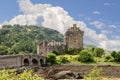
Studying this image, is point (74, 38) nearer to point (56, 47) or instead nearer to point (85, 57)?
point (56, 47)

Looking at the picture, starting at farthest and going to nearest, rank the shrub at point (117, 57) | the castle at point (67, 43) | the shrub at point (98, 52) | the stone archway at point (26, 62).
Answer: the castle at point (67, 43), the shrub at point (98, 52), the stone archway at point (26, 62), the shrub at point (117, 57)

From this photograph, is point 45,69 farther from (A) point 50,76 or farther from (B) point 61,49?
(B) point 61,49

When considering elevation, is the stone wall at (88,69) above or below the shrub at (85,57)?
below

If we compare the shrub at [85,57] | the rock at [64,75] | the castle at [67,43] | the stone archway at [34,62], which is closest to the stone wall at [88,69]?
the shrub at [85,57]

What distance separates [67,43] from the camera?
471ft

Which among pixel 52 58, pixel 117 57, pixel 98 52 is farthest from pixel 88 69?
pixel 98 52

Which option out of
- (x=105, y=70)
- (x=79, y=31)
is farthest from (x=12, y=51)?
(x=105, y=70)

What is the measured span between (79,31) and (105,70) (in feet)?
107

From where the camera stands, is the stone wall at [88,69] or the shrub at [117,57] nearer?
the stone wall at [88,69]

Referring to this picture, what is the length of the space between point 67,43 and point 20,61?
25.5 metres

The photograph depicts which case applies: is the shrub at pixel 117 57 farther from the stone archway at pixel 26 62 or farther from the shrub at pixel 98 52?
the stone archway at pixel 26 62

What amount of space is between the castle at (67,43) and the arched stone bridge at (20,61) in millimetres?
9508

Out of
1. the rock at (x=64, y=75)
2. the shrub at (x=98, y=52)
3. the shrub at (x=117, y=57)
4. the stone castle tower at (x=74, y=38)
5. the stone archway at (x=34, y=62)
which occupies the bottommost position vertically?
the rock at (x=64, y=75)

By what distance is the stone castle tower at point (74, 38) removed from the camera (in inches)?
5630
